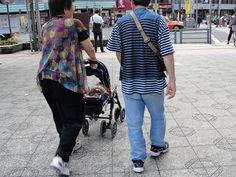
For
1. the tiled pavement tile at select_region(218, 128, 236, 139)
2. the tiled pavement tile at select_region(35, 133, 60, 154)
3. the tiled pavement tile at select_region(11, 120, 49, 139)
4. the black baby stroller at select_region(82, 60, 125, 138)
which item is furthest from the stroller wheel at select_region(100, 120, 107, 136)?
the tiled pavement tile at select_region(218, 128, 236, 139)

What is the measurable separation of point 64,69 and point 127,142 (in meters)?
1.43

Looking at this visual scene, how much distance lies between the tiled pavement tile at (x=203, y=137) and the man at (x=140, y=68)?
33.0 inches

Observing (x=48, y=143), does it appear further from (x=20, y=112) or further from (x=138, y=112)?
(x=20, y=112)

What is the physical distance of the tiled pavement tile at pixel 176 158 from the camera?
345 centimetres

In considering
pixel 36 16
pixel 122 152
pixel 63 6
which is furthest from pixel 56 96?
pixel 36 16

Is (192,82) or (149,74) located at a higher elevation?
(149,74)

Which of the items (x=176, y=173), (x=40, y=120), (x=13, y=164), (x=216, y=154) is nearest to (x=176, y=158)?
(x=176, y=173)

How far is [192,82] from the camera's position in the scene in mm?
7539

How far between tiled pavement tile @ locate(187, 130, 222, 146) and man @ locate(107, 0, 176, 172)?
0.84m

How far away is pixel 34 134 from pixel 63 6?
2078 millimetres

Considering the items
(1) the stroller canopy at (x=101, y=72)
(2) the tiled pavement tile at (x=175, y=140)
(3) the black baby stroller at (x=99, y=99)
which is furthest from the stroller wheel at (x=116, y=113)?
(2) the tiled pavement tile at (x=175, y=140)

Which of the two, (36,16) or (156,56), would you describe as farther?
(36,16)

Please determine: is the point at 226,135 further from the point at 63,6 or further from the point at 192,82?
the point at 192,82

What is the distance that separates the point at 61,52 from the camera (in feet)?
10.2
